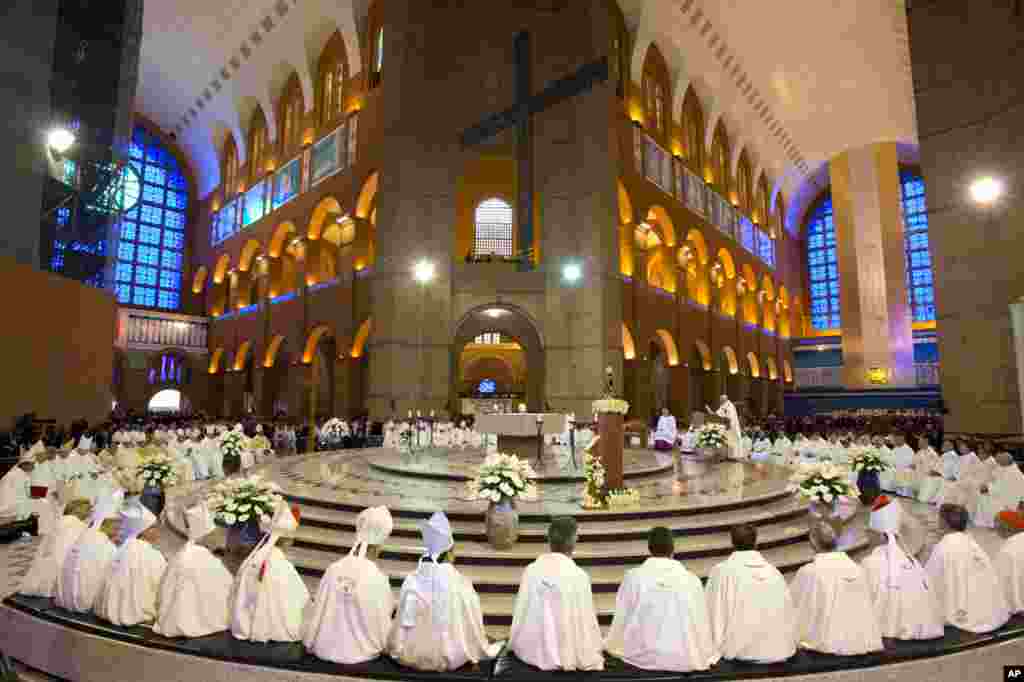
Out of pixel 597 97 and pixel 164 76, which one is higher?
pixel 164 76

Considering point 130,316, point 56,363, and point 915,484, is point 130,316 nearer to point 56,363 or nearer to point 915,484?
point 56,363

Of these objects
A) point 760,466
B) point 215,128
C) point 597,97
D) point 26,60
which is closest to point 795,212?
point 597,97

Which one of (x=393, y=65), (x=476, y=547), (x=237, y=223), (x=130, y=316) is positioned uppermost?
(x=393, y=65)

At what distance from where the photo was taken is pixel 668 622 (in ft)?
11.6

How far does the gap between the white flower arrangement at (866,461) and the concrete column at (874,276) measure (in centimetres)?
2008

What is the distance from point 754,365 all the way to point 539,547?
1182 inches

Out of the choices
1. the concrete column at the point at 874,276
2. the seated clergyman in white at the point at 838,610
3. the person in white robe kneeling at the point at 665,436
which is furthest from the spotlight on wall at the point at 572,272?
the seated clergyman in white at the point at 838,610

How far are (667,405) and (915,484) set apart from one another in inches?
583

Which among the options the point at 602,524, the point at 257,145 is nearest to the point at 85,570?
the point at 602,524

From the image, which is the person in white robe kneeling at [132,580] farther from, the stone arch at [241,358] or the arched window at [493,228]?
the stone arch at [241,358]

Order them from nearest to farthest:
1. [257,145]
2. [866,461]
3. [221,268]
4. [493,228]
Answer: [866,461] → [493,228] → [257,145] → [221,268]

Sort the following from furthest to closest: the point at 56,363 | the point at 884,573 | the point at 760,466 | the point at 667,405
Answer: the point at 667,405, the point at 56,363, the point at 760,466, the point at 884,573

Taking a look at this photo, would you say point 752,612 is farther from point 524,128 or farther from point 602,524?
point 524,128

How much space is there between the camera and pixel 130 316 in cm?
3036
